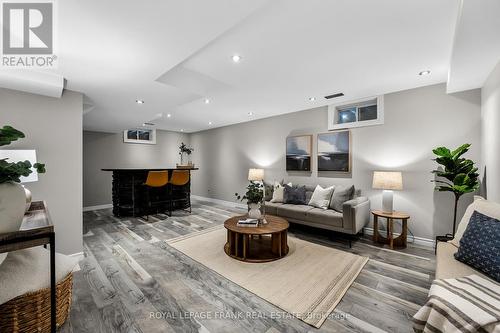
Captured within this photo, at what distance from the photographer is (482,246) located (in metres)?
1.62

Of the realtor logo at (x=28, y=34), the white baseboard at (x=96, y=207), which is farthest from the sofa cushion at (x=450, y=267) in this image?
the white baseboard at (x=96, y=207)

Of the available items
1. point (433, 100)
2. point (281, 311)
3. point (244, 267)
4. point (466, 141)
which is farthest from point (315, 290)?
point (433, 100)

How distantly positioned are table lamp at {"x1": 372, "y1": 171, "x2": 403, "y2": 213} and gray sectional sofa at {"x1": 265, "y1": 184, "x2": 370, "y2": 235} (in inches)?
13.4

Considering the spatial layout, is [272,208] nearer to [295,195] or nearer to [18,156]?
[295,195]

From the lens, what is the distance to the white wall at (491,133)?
2264mm

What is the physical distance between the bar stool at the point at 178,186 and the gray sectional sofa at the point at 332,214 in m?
2.41

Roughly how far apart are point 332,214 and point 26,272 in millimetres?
3614

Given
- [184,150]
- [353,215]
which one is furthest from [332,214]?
[184,150]

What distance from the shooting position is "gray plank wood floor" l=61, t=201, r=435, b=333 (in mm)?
1744

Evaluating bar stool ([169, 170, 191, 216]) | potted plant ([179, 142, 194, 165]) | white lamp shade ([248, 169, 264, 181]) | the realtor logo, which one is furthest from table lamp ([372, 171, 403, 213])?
potted plant ([179, 142, 194, 165])

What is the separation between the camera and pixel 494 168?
2359 mm

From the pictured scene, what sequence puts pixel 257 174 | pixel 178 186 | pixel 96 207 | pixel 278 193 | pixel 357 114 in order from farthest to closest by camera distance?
1. pixel 96 207
2. pixel 178 186
3. pixel 257 174
4. pixel 278 193
5. pixel 357 114

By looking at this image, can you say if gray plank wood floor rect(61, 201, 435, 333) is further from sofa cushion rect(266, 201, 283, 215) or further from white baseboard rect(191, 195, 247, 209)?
white baseboard rect(191, 195, 247, 209)

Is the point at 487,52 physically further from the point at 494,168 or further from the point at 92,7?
the point at 92,7
